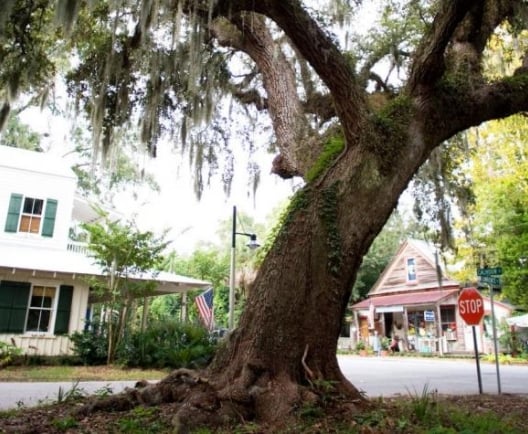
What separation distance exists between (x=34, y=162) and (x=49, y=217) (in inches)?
81.0

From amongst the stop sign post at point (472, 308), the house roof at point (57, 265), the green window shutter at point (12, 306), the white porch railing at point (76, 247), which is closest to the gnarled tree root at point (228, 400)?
the stop sign post at point (472, 308)

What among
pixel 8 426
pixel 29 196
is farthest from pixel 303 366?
pixel 29 196

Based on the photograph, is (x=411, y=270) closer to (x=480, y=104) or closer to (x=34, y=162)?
(x=34, y=162)

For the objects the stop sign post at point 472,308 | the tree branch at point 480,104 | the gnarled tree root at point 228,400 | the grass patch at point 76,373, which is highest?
the tree branch at point 480,104

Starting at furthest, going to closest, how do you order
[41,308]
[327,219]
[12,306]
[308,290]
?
[41,308]
[12,306]
[327,219]
[308,290]

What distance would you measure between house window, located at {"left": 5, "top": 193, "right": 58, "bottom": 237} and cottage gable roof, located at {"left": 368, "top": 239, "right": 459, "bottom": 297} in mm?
19303

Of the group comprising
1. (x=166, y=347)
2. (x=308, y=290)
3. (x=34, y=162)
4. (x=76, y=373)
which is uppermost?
(x=34, y=162)

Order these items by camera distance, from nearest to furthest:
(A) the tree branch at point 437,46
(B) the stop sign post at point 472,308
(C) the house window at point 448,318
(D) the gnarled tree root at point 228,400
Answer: (D) the gnarled tree root at point 228,400, (A) the tree branch at point 437,46, (B) the stop sign post at point 472,308, (C) the house window at point 448,318

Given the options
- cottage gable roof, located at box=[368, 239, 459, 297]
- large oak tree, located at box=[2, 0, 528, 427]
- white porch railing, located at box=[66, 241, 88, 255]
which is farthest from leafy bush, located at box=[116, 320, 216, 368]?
cottage gable roof, located at box=[368, 239, 459, 297]

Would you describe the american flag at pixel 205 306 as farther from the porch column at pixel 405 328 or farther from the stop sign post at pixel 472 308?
the porch column at pixel 405 328

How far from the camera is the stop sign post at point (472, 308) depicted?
827 centimetres

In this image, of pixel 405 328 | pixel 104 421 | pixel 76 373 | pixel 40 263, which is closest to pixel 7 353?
pixel 76 373

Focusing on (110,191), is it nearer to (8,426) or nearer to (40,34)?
(40,34)

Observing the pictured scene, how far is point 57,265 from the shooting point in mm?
13828
